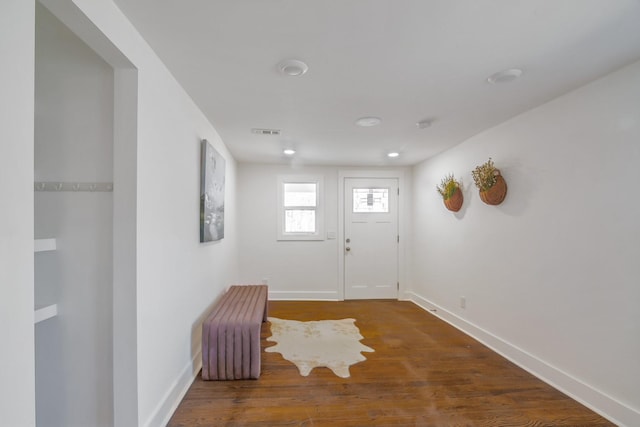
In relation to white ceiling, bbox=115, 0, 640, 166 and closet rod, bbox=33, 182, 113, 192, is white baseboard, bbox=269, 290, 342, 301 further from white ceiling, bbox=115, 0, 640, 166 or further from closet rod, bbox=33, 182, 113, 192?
closet rod, bbox=33, 182, 113, 192

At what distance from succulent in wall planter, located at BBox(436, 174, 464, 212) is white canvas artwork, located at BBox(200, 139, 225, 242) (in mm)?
2716

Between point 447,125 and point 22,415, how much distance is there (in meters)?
3.27

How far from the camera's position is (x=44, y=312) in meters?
1.32

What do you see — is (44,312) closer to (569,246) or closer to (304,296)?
(569,246)

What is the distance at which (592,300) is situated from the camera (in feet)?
6.30

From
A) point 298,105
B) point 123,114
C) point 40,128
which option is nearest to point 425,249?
point 298,105

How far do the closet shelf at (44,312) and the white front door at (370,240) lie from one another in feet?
12.2

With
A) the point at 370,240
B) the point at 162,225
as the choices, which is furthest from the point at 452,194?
the point at 162,225

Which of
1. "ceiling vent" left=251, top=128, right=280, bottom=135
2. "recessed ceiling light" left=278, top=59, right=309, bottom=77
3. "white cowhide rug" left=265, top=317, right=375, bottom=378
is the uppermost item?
"recessed ceiling light" left=278, top=59, right=309, bottom=77

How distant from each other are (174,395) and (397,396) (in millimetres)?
1603

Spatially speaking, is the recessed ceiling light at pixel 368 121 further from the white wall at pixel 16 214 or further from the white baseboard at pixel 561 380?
the white baseboard at pixel 561 380

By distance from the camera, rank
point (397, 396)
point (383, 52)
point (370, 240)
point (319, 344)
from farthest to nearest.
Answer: point (370, 240) → point (319, 344) → point (397, 396) → point (383, 52)

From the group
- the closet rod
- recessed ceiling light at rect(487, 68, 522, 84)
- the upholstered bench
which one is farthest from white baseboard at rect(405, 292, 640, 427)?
the closet rod

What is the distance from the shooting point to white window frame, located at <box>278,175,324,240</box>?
4.60 metres
